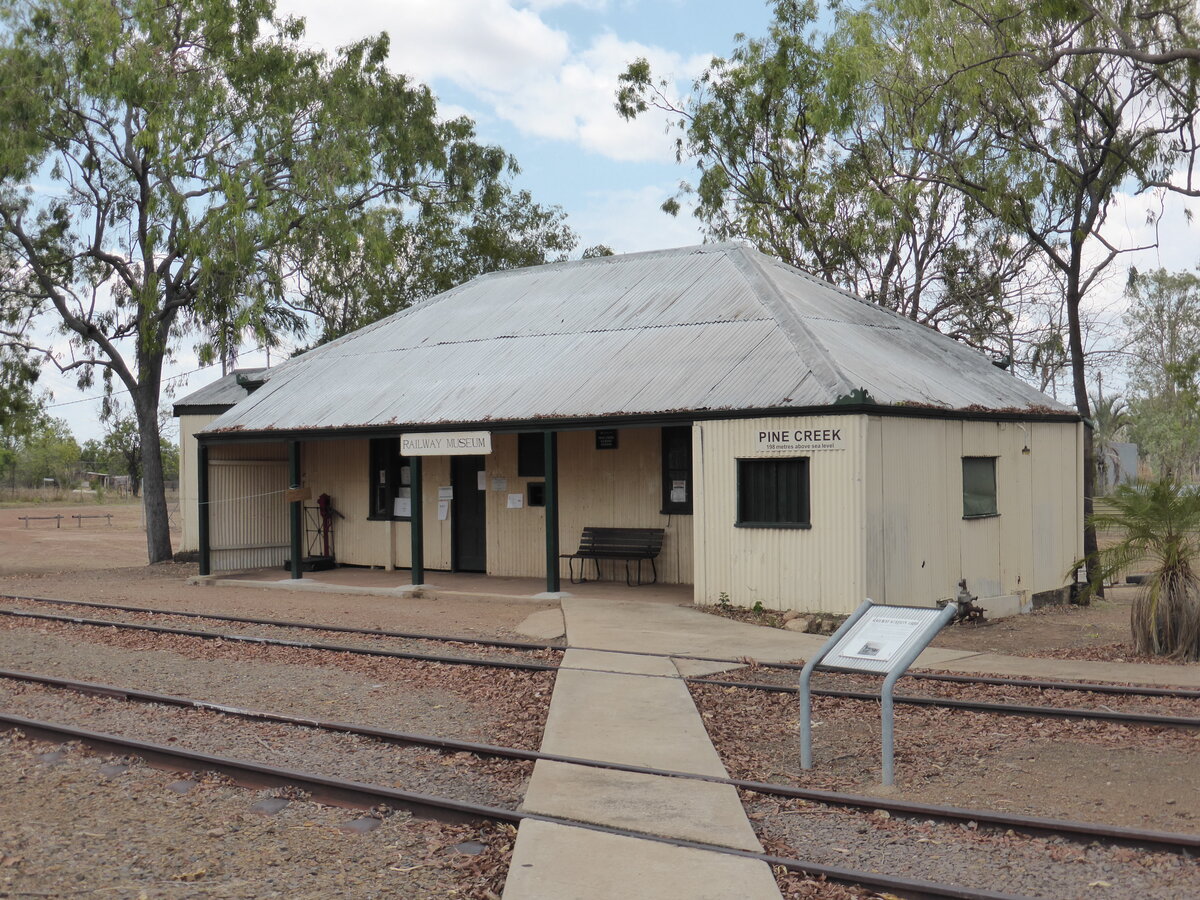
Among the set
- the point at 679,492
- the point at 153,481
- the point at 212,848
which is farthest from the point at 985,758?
the point at 153,481

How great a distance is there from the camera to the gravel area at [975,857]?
18.1 ft

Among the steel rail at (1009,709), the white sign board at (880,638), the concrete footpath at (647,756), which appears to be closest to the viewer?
the concrete footpath at (647,756)

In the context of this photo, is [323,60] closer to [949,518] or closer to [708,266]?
[708,266]

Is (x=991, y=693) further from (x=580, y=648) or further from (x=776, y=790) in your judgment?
(x=580, y=648)

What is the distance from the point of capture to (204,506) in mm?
21281

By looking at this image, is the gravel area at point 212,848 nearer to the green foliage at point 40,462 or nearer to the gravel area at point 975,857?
the gravel area at point 975,857

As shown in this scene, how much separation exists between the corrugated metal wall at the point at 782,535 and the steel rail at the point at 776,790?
22.0 feet

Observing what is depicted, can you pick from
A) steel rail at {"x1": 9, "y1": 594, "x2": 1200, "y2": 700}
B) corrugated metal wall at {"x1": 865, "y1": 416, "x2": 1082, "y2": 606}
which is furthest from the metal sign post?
corrugated metal wall at {"x1": 865, "y1": 416, "x2": 1082, "y2": 606}

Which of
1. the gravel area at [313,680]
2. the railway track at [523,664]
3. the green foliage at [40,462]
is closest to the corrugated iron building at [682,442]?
the railway track at [523,664]

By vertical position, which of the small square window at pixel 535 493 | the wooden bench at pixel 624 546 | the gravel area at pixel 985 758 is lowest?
the gravel area at pixel 985 758

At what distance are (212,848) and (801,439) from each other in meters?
9.50

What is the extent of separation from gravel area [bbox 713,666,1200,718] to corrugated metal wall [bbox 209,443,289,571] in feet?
45.5

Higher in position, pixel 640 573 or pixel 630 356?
pixel 630 356

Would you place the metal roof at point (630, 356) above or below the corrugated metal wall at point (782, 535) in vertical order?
above
